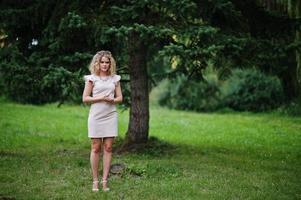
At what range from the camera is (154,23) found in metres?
10.3

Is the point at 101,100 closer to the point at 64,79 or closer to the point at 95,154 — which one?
the point at 95,154

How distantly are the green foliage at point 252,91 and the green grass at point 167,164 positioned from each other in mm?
7870

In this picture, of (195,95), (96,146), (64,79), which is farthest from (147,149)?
(195,95)

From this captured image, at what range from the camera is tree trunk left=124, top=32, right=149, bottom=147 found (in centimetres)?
1150

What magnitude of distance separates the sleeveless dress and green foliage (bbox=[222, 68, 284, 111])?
18582 millimetres

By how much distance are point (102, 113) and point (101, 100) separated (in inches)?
7.8

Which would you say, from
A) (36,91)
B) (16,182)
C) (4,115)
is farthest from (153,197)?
(4,115)

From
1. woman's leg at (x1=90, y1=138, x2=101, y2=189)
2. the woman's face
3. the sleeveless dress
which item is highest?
the woman's face

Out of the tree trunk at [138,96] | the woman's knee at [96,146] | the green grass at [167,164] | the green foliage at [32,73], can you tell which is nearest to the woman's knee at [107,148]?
the woman's knee at [96,146]

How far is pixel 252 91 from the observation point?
26.6 meters

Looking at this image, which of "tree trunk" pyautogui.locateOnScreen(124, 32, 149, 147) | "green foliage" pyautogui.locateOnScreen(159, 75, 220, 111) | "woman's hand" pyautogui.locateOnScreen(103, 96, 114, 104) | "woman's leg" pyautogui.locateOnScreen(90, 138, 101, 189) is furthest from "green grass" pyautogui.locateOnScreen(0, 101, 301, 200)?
"green foliage" pyautogui.locateOnScreen(159, 75, 220, 111)

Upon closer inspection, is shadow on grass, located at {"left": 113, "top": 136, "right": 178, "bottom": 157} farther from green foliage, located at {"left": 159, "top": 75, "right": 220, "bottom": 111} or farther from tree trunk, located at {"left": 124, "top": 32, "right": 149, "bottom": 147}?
green foliage, located at {"left": 159, "top": 75, "right": 220, "bottom": 111}

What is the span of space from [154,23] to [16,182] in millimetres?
4203

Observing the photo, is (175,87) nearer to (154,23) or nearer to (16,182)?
(154,23)
